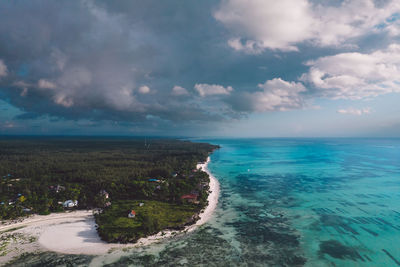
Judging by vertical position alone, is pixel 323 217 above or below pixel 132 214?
below

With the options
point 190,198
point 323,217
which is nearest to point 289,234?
point 323,217

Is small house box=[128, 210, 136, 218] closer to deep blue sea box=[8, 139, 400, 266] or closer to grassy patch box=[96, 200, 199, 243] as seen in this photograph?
grassy patch box=[96, 200, 199, 243]

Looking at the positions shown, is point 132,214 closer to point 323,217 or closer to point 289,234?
point 289,234

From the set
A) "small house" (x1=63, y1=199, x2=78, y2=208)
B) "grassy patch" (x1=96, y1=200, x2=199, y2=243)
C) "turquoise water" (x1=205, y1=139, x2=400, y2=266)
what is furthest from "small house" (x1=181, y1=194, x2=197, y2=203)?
"small house" (x1=63, y1=199, x2=78, y2=208)

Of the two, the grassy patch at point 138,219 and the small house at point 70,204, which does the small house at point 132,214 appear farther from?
the small house at point 70,204

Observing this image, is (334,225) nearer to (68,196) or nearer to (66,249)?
(66,249)

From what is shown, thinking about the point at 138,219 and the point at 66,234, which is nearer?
the point at 66,234
